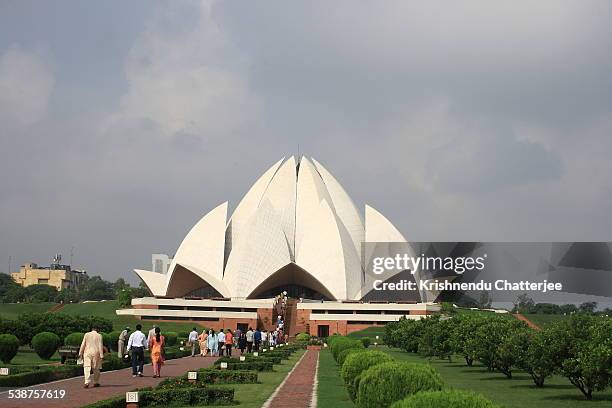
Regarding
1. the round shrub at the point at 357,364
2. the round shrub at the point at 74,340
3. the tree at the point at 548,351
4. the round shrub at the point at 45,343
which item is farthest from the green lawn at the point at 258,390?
the round shrub at the point at 45,343

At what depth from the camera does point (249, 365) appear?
1455 centimetres

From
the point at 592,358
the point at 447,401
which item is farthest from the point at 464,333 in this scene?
the point at 447,401

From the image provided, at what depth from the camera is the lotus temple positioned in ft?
148

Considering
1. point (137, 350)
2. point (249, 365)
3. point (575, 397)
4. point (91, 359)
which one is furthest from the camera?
point (249, 365)

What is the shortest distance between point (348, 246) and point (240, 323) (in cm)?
920

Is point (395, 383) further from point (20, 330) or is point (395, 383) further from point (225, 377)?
point (20, 330)

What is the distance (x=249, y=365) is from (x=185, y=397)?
5.67m

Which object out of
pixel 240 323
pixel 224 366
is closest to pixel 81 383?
pixel 224 366

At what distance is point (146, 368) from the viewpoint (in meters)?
15.6

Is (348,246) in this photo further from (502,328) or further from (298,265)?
(502,328)

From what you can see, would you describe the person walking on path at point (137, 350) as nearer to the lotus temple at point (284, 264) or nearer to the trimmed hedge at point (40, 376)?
the trimmed hedge at point (40, 376)

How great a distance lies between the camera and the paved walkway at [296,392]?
358 inches

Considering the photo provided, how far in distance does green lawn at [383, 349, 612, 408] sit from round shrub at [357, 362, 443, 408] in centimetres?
352

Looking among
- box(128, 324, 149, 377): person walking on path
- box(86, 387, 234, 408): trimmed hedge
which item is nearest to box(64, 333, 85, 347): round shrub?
box(128, 324, 149, 377): person walking on path
